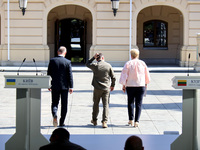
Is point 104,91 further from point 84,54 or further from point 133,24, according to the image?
point 84,54

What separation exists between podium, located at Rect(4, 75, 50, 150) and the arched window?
2160 cm

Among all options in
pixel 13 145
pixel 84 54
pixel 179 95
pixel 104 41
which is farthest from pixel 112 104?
pixel 84 54

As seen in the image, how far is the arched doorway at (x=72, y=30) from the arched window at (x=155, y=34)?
3.14 meters

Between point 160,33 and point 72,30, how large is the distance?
4.97m

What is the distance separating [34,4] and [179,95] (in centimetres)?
1191

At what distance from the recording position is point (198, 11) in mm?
25453

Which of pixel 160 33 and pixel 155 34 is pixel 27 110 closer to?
pixel 155 34

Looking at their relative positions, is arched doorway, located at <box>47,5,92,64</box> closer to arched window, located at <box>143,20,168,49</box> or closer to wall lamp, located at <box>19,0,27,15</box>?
arched window, located at <box>143,20,168,49</box>

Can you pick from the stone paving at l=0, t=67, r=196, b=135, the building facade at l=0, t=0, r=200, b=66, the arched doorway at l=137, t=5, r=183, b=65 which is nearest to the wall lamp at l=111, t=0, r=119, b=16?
the building facade at l=0, t=0, r=200, b=66

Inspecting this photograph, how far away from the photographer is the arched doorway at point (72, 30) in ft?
91.9

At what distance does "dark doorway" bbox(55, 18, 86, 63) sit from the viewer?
96.0ft

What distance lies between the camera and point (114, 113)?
484 inches

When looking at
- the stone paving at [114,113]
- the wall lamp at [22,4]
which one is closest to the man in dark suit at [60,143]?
the stone paving at [114,113]

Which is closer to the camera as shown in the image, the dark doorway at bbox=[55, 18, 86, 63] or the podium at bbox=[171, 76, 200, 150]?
the podium at bbox=[171, 76, 200, 150]
